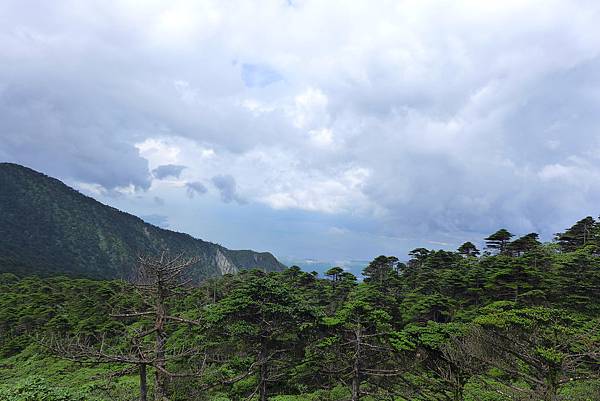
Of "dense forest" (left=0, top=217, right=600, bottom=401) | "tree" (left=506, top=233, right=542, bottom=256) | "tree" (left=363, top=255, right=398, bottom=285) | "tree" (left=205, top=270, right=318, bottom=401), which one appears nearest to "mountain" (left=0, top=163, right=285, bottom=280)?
"tree" (left=363, top=255, right=398, bottom=285)

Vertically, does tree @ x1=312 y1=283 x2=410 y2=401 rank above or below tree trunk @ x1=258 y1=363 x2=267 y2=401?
above

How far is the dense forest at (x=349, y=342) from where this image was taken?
1107 cm

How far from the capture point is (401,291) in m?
40.8

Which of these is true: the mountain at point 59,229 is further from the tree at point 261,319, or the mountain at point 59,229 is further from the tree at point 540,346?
the tree at point 540,346

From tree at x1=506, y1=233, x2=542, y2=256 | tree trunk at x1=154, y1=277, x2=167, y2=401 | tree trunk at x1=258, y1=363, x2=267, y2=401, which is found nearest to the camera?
tree trunk at x1=154, y1=277, x2=167, y2=401

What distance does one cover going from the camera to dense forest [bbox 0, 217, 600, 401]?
36.3ft

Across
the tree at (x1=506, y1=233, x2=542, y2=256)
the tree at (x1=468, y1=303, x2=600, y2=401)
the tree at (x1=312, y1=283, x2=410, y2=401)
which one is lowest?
the tree at (x1=312, y1=283, x2=410, y2=401)

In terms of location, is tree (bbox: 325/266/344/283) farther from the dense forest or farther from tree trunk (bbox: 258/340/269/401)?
tree trunk (bbox: 258/340/269/401)

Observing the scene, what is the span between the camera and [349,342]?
18.0 meters

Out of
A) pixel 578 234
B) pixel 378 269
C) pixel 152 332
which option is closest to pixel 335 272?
pixel 378 269

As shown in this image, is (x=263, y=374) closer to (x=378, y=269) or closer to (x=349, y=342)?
(x=349, y=342)

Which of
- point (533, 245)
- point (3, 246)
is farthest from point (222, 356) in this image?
point (3, 246)

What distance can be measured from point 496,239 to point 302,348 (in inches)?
1297

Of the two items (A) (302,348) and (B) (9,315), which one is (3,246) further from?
(A) (302,348)
